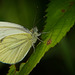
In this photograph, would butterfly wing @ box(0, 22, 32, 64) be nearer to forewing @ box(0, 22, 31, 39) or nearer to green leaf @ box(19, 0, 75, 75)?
forewing @ box(0, 22, 31, 39)

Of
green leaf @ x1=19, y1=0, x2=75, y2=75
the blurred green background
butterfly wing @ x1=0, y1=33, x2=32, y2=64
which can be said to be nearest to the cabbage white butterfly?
butterfly wing @ x1=0, y1=33, x2=32, y2=64

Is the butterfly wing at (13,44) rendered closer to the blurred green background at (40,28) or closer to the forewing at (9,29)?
the forewing at (9,29)

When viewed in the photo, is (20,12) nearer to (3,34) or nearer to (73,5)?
(3,34)

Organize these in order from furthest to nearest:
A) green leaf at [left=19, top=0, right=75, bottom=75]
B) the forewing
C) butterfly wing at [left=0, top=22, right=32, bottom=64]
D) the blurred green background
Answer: the blurred green background
butterfly wing at [left=0, top=22, right=32, bottom=64]
the forewing
green leaf at [left=19, top=0, right=75, bottom=75]

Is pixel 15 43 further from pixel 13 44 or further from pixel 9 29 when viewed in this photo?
pixel 9 29

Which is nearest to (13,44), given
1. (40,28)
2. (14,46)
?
(14,46)
